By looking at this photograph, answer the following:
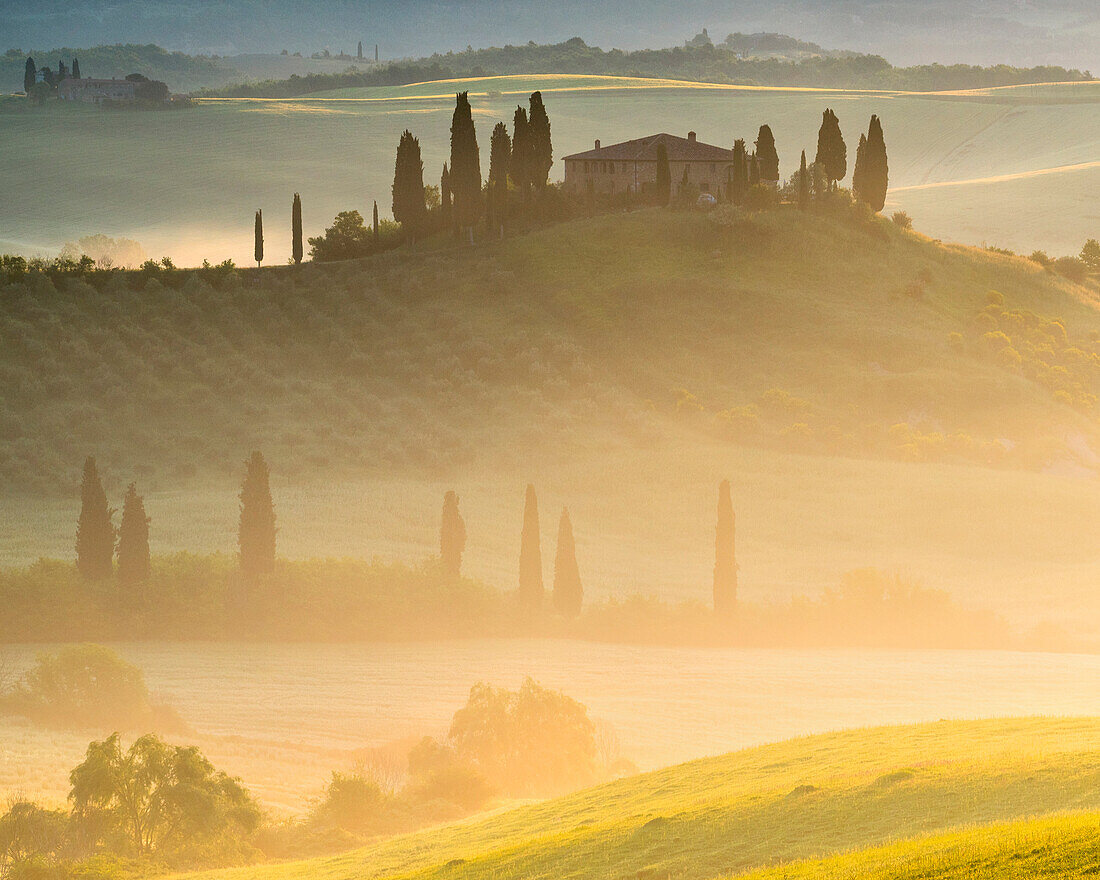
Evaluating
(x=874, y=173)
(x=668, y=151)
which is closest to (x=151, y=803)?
(x=668, y=151)

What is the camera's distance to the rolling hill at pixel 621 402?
257ft

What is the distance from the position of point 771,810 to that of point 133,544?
45209 mm

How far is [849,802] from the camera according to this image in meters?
27.0

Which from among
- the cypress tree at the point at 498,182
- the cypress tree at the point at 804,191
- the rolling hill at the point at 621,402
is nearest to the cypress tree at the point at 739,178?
the rolling hill at the point at 621,402

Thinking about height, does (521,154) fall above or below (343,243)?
above

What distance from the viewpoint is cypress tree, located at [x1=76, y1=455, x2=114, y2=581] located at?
65.4 m

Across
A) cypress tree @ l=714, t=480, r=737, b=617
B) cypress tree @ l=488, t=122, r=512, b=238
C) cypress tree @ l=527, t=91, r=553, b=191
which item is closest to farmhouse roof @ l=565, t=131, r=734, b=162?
cypress tree @ l=527, t=91, r=553, b=191

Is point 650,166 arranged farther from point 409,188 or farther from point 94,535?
point 94,535

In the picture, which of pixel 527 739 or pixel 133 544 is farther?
pixel 133 544

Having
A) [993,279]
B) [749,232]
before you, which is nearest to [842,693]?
[749,232]

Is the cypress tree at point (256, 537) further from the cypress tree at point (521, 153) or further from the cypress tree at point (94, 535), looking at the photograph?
the cypress tree at point (521, 153)

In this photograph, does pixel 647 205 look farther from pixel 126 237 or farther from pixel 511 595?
pixel 126 237

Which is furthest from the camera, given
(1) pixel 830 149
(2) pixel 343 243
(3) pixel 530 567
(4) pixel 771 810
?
(1) pixel 830 149

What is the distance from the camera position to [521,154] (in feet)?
379
